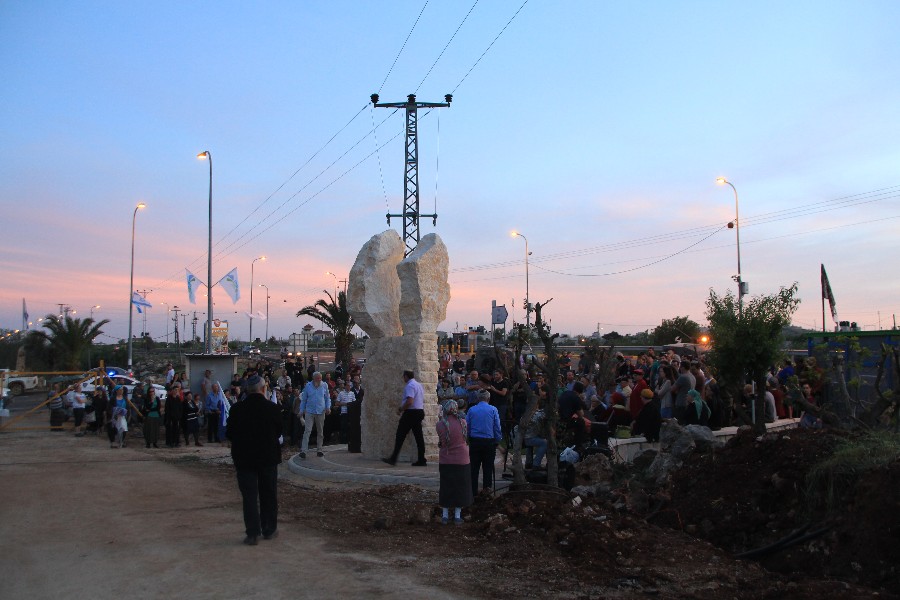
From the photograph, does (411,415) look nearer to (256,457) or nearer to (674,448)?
(674,448)

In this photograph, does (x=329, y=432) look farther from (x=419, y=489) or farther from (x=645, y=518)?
(x=645, y=518)

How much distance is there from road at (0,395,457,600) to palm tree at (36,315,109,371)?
119 ft

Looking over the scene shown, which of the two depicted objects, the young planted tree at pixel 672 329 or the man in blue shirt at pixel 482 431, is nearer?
the man in blue shirt at pixel 482 431

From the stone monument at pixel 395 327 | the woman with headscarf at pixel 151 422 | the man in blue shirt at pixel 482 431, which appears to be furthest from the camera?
the woman with headscarf at pixel 151 422

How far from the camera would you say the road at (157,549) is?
6.21 metres

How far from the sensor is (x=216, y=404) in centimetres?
1911

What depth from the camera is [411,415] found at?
503 inches

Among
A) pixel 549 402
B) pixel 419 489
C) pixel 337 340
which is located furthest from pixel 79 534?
pixel 337 340

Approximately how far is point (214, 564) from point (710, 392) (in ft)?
31.9

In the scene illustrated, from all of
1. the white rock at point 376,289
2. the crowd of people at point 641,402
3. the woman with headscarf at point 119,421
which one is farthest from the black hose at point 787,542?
the woman with headscarf at point 119,421

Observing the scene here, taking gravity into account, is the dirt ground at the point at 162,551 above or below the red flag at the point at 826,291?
below

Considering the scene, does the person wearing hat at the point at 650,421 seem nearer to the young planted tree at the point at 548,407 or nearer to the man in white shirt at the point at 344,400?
the young planted tree at the point at 548,407

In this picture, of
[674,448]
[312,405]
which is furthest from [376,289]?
[674,448]

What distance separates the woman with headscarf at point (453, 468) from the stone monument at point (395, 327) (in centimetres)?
438
